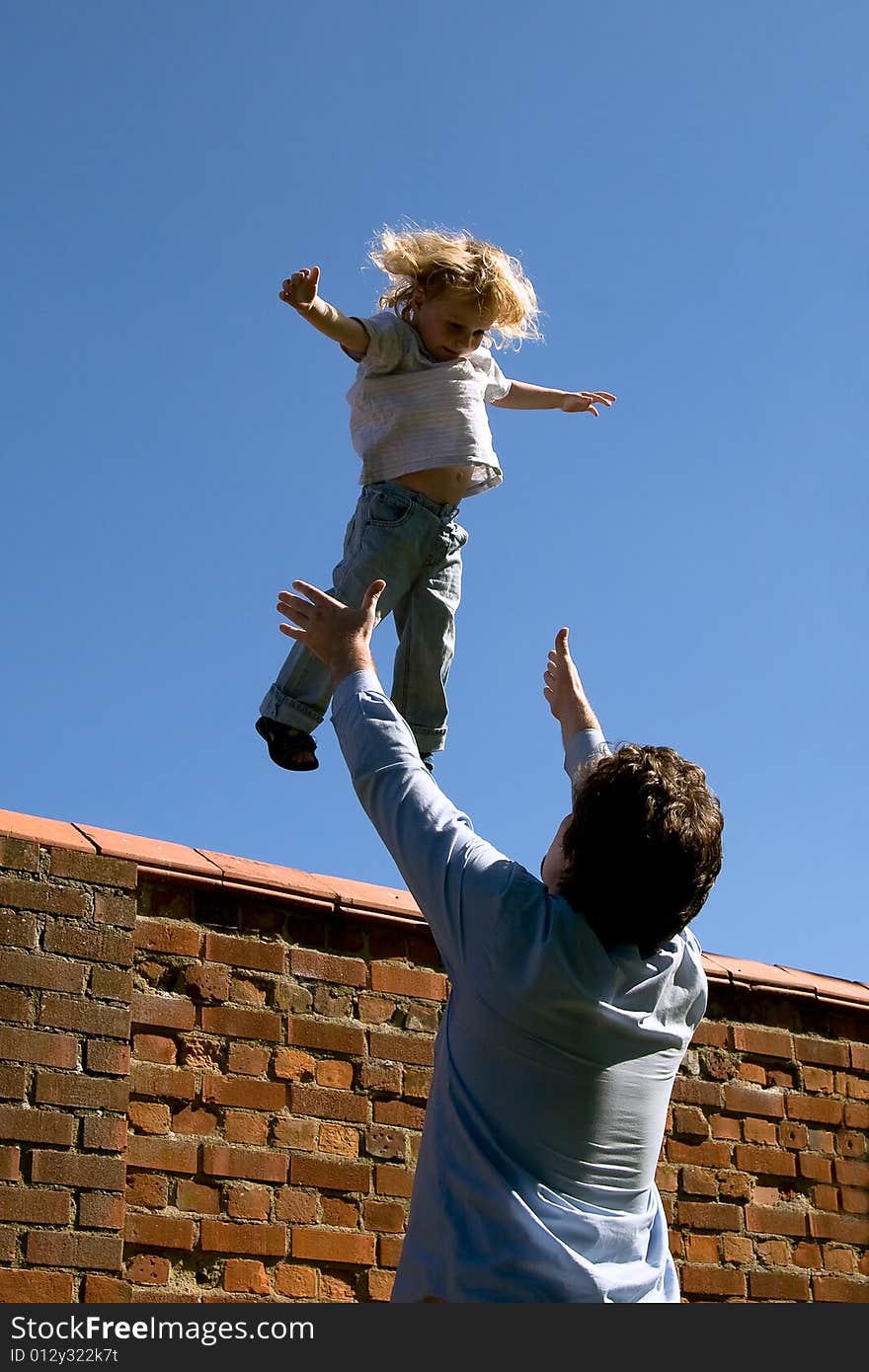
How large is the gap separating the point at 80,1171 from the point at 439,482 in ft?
6.34

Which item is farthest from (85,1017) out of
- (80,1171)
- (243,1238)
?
(243,1238)

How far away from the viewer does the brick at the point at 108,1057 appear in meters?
3.66

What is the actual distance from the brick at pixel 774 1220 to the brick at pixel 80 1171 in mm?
2061

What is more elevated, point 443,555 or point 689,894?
point 443,555

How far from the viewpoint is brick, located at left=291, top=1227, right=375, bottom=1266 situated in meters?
3.87

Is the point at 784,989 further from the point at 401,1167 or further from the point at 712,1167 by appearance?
the point at 401,1167

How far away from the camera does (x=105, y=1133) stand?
142 inches

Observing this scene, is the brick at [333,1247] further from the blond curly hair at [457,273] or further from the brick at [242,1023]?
the blond curly hair at [457,273]

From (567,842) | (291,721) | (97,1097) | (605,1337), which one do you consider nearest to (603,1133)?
(605,1337)

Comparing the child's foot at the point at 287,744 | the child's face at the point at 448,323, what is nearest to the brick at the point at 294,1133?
the child's foot at the point at 287,744

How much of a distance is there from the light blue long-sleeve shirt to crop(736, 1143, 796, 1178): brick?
104 inches

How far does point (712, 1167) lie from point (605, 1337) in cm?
284

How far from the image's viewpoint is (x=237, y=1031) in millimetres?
3957

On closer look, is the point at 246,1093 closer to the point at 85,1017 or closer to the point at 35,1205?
the point at 85,1017
